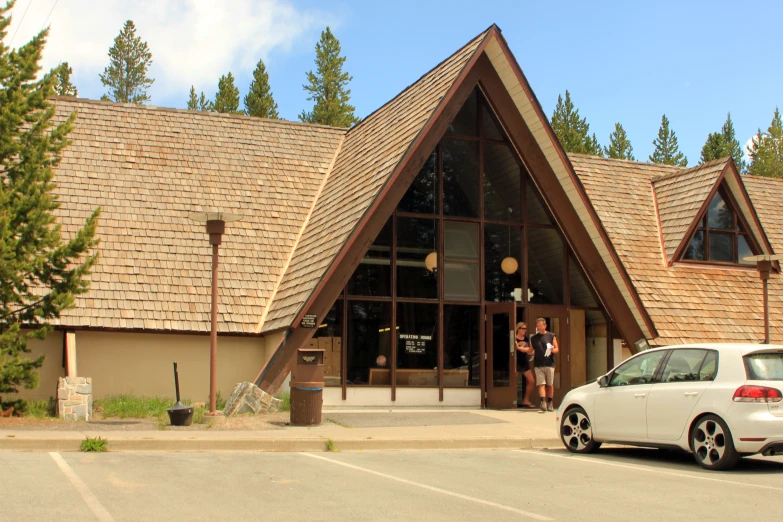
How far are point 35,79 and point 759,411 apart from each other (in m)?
12.2

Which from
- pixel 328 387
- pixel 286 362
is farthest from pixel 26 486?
pixel 328 387

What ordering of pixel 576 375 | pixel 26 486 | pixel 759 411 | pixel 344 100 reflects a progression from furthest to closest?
pixel 344 100, pixel 576 375, pixel 759 411, pixel 26 486

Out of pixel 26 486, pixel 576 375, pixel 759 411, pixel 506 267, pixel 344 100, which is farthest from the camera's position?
pixel 344 100

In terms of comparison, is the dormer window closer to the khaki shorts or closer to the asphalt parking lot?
the khaki shorts

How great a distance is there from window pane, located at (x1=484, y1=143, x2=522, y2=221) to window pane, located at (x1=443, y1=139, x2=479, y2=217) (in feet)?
0.97

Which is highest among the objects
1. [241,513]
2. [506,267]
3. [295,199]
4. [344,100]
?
[344,100]

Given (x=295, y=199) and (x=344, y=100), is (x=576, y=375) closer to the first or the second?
(x=295, y=199)

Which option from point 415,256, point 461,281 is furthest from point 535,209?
point 415,256

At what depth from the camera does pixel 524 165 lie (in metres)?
19.4

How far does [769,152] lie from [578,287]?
153 feet

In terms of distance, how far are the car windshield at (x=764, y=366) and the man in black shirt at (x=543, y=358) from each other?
670 centimetres

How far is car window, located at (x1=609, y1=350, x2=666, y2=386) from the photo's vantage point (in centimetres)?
1182

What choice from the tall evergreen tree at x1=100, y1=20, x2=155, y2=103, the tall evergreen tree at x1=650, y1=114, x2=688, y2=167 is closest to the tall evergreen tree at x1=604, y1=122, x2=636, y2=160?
the tall evergreen tree at x1=650, y1=114, x2=688, y2=167

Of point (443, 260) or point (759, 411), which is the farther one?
point (443, 260)
